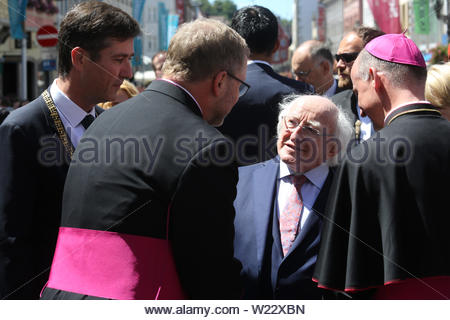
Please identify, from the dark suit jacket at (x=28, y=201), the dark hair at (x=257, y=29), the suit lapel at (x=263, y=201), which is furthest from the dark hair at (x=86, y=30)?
the dark hair at (x=257, y=29)

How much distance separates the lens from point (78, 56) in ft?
10.9

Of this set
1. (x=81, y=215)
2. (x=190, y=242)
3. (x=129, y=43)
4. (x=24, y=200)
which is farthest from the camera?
(x=129, y=43)

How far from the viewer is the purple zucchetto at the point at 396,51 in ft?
9.48

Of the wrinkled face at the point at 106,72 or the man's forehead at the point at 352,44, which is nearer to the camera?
the wrinkled face at the point at 106,72

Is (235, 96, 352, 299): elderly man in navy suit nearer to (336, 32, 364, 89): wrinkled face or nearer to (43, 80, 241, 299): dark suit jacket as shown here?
(43, 80, 241, 299): dark suit jacket

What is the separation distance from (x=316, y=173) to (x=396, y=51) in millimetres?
823

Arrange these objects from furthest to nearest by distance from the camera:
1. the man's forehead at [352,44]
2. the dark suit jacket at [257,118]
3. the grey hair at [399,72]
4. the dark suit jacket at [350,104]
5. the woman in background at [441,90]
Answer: the man's forehead at [352,44] < the dark suit jacket at [350,104] < the dark suit jacket at [257,118] < the woman in background at [441,90] < the grey hair at [399,72]

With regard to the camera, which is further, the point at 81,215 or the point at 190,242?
the point at 81,215

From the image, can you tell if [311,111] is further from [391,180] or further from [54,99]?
[54,99]

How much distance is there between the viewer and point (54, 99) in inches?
128

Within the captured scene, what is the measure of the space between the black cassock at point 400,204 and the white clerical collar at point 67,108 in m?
1.43

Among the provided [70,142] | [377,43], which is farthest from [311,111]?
[70,142]

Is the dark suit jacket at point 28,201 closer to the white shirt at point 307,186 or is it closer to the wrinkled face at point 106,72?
the wrinkled face at point 106,72
